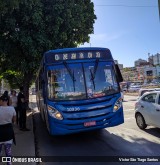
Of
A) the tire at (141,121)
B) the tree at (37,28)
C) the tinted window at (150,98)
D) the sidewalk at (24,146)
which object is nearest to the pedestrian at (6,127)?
the sidewalk at (24,146)

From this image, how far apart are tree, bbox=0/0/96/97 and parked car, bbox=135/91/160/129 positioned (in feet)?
29.2

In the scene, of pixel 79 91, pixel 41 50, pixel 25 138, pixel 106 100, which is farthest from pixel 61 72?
pixel 41 50

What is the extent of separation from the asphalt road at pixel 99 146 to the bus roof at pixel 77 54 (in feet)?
9.16

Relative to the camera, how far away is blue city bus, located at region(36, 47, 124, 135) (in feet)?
28.5

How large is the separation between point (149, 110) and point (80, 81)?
289 cm

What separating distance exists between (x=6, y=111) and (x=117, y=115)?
417 cm

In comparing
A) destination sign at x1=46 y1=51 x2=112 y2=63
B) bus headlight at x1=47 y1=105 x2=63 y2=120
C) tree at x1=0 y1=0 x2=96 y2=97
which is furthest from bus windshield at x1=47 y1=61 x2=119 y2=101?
tree at x1=0 y1=0 x2=96 y2=97

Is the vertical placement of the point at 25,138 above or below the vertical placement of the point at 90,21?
below

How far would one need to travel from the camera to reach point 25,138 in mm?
10414

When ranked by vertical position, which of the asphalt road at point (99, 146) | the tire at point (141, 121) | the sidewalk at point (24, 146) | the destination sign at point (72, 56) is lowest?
the asphalt road at point (99, 146)

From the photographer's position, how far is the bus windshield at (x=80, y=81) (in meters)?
8.88

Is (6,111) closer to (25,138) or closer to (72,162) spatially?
(72,162)

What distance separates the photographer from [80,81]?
9.03 meters

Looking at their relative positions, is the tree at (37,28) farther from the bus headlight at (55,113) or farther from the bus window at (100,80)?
the bus headlight at (55,113)
